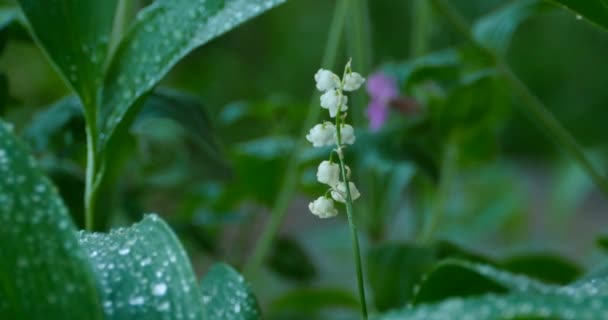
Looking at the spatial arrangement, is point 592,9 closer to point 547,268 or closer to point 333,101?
point 333,101

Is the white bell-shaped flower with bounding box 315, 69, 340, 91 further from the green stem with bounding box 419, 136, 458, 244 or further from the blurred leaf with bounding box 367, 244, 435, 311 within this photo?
the green stem with bounding box 419, 136, 458, 244

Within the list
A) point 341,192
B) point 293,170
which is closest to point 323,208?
point 341,192

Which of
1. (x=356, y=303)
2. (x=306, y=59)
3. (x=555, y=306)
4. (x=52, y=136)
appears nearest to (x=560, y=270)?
(x=356, y=303)

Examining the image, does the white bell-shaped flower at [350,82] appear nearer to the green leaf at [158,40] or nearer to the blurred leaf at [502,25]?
the green leaf at [158,40]

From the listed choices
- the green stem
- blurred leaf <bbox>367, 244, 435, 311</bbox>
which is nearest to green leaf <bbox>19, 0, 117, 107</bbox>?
blurred leaf <bbox>367, 244, 435, 311</bbox>

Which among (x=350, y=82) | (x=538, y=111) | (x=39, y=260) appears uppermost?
(x=538, y=111)

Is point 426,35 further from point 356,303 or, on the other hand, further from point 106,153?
point 106,153

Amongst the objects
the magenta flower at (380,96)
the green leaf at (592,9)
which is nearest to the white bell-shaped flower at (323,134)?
the green leaf at (592,9)
